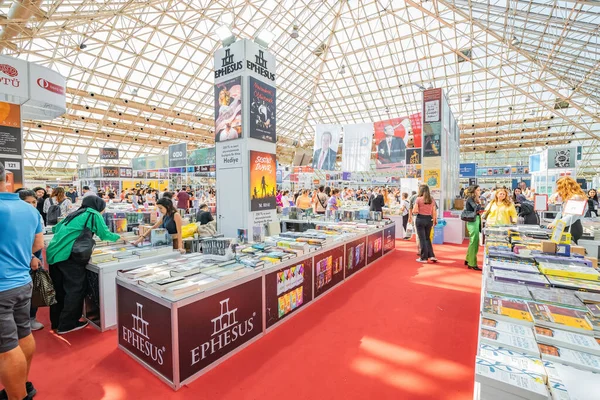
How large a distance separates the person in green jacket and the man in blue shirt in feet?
3.22

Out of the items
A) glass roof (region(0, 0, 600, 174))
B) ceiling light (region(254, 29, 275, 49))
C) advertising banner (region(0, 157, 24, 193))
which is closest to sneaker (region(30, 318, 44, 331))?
advertising banner (region(0, 157, 24, 193))

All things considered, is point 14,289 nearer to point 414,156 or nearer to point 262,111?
point 262,111

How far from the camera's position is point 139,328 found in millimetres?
2330

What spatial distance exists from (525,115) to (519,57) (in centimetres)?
919

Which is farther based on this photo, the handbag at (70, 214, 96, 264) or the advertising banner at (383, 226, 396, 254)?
the advertising banner at (383, 226, 396, 254)

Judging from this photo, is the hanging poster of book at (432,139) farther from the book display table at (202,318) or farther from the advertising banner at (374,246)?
the book display table at (202,318)

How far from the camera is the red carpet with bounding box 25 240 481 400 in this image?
207 centimetres

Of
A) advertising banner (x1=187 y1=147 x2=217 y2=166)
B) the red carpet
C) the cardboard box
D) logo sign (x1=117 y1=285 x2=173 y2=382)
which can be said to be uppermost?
advertising banner (x1=187 y1=147 x2=217 y2=166)

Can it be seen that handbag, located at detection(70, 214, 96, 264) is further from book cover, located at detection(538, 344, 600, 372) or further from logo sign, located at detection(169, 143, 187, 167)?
logo sign, located at detection(169, 143, 187, 167)

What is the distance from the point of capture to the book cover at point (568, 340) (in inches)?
47.6

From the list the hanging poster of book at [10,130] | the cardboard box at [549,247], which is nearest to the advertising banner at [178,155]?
the hanging poster of book at [10,130]

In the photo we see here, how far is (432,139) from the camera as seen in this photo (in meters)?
8.24

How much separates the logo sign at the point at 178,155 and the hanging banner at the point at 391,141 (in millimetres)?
8918

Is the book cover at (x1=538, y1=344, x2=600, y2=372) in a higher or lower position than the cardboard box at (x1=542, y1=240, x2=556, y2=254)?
lower
